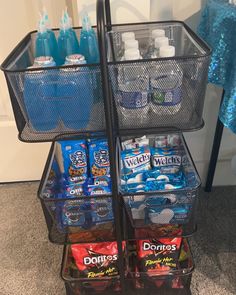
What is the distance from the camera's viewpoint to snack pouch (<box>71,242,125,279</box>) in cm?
106

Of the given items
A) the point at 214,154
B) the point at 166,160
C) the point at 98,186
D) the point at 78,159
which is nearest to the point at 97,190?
the point at 98,186

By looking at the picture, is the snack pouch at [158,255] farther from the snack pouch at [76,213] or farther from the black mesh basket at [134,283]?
the snack pouch at [76,213]

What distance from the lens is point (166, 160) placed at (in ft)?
3.48

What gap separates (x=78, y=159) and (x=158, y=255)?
40 cm

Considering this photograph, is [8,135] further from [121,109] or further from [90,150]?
[121,109]

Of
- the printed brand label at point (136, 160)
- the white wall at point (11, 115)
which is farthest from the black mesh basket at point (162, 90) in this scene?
the white wall at point (11, 115)

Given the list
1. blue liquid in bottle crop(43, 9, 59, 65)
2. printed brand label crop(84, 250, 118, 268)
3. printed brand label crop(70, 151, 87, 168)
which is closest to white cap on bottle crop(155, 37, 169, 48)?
blue liquid in bottle crop(43, 9, 59, 65)

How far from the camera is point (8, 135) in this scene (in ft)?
5.06

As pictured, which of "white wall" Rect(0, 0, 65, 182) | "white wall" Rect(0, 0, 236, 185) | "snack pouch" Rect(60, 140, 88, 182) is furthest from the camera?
"white wall" Rect(0, 0, 65, 182)

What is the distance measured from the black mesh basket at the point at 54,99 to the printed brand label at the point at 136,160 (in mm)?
232

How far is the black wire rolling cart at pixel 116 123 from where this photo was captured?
29.3 inches

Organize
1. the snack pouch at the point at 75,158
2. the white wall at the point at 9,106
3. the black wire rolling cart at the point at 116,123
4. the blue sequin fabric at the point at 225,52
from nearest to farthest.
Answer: the black wire rolling cart at the point at 116,123 < the blue sequin fabric at the point at 225,52 < the snack pouch at the point at 75,158 < the white wall at the point at 9,106

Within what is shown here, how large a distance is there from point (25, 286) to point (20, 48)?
826 millimetres

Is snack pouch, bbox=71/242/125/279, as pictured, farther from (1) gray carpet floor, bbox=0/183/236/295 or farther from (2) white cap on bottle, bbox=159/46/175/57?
(2) white cap on bottle, bbox=159/46/175/57
